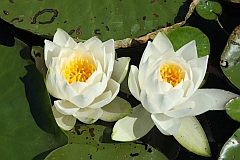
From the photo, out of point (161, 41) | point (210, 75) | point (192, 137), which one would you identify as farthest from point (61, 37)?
point (210, 75)

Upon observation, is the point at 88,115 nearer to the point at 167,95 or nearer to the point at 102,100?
the point at 102,100

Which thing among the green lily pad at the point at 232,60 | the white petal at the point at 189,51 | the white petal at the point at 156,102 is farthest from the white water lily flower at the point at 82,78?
the green lily pad at the point at 232,60

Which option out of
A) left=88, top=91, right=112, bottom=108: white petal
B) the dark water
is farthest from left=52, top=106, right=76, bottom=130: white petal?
the dark water

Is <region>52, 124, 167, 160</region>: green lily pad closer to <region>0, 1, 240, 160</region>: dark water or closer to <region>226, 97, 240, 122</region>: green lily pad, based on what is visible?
<region>0, 1, 240, 160</region>: dark water

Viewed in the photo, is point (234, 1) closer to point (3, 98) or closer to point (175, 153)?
point (175, 153)

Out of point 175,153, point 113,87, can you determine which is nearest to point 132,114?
point 113,87

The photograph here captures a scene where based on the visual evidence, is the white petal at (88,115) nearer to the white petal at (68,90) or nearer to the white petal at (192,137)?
the white petal at (68,90)

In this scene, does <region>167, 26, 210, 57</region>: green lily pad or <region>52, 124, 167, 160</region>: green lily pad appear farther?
<region>167, 26, 210, 57</region>: green lily pad
